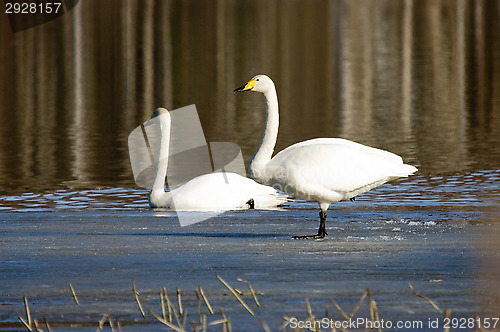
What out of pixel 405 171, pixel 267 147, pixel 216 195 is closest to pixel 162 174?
pixel 216 195

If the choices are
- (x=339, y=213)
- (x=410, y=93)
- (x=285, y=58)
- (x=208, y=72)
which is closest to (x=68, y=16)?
(x=285, y=58)

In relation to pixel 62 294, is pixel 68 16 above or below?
above

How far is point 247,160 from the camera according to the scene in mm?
15852

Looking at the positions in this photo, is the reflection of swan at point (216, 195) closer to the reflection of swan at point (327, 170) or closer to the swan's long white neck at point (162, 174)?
the swan's long white neck at point (162, 174)

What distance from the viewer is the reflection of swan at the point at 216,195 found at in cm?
1102

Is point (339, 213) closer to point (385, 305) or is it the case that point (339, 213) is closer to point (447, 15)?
point (385, 305)

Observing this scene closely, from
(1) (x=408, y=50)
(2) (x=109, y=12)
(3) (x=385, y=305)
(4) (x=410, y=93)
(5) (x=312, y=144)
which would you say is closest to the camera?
(3) (x=385, y=305)

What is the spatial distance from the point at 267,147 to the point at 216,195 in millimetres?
2021

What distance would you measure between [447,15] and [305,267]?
63.4m

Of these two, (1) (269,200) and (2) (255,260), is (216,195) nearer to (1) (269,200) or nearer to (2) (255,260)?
(1) (269,200)

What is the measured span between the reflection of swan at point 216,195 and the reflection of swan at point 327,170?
201cm

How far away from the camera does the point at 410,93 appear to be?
28250 mm

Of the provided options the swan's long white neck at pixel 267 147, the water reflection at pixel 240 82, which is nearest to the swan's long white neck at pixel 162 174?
the water reflection at pixel 240 82

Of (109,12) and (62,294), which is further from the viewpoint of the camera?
(109,12)
